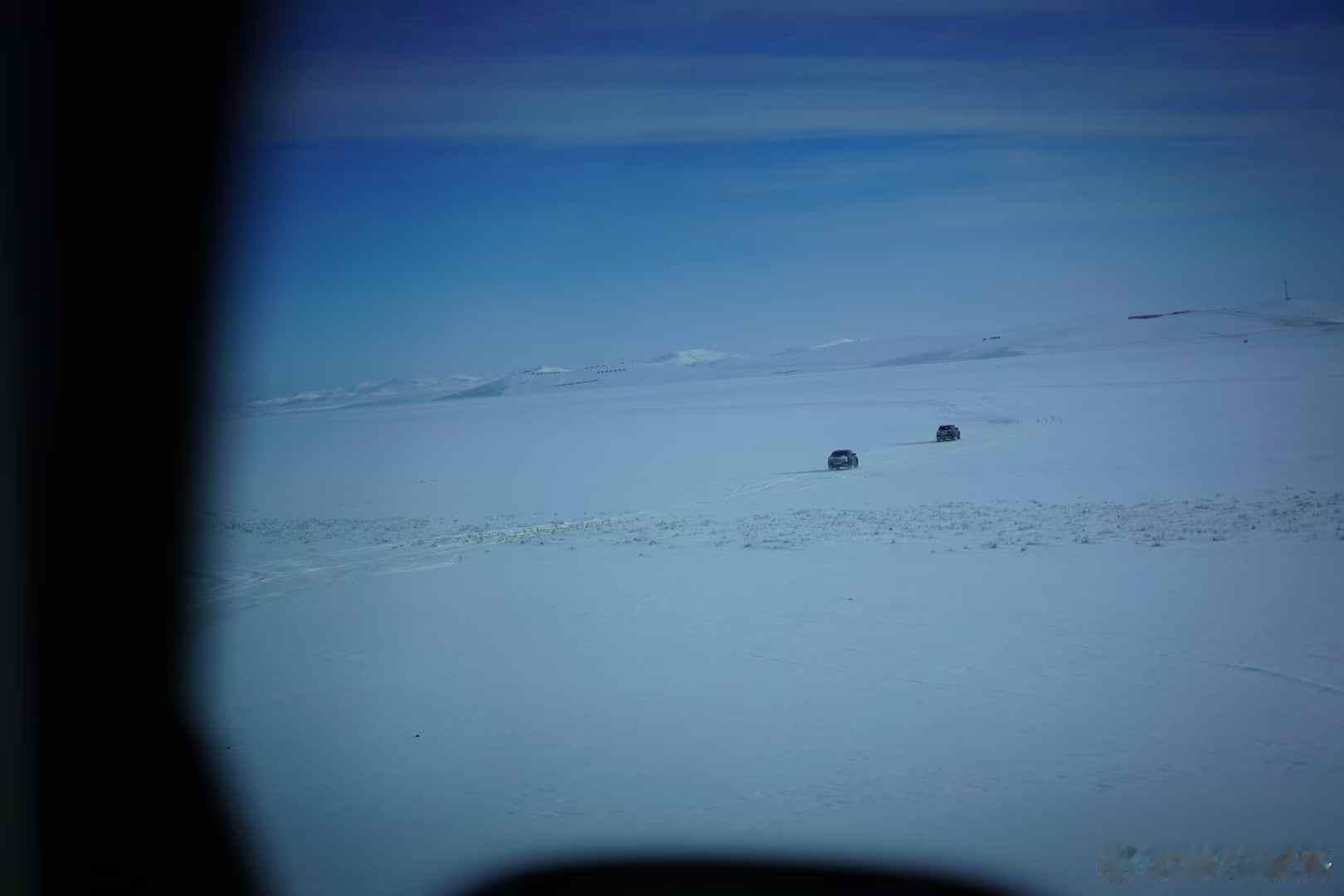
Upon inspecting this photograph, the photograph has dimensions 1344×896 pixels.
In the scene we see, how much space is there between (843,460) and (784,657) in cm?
969

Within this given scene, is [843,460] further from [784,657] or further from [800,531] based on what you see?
[784,657]

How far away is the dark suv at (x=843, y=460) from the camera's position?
1589cm

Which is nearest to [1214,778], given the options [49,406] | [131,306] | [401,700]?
[401,700]

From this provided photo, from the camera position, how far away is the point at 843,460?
1603 centimetres

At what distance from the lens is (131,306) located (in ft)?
16.4

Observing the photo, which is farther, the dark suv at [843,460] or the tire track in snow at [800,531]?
the dark suv at [843,460]

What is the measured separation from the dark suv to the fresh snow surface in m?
1.56

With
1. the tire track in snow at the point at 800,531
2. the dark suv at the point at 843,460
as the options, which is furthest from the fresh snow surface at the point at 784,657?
the dark suv at the point at 843,460

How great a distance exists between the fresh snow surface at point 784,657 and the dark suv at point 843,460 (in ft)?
5.13

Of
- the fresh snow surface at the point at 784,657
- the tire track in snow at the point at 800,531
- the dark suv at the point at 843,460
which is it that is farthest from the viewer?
the dark suv at the point at 843,460

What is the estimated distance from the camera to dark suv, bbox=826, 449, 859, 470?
15885 millimetres

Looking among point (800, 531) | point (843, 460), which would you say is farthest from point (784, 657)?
point (843, 460)

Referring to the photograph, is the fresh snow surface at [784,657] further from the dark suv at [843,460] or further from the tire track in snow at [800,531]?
the dark suv at [843,460]

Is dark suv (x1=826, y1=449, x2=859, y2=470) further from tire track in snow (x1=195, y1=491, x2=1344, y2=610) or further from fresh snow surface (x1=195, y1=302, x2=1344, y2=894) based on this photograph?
tire track in snow (x1=195, y1=491, x2=1344, y2=610)
